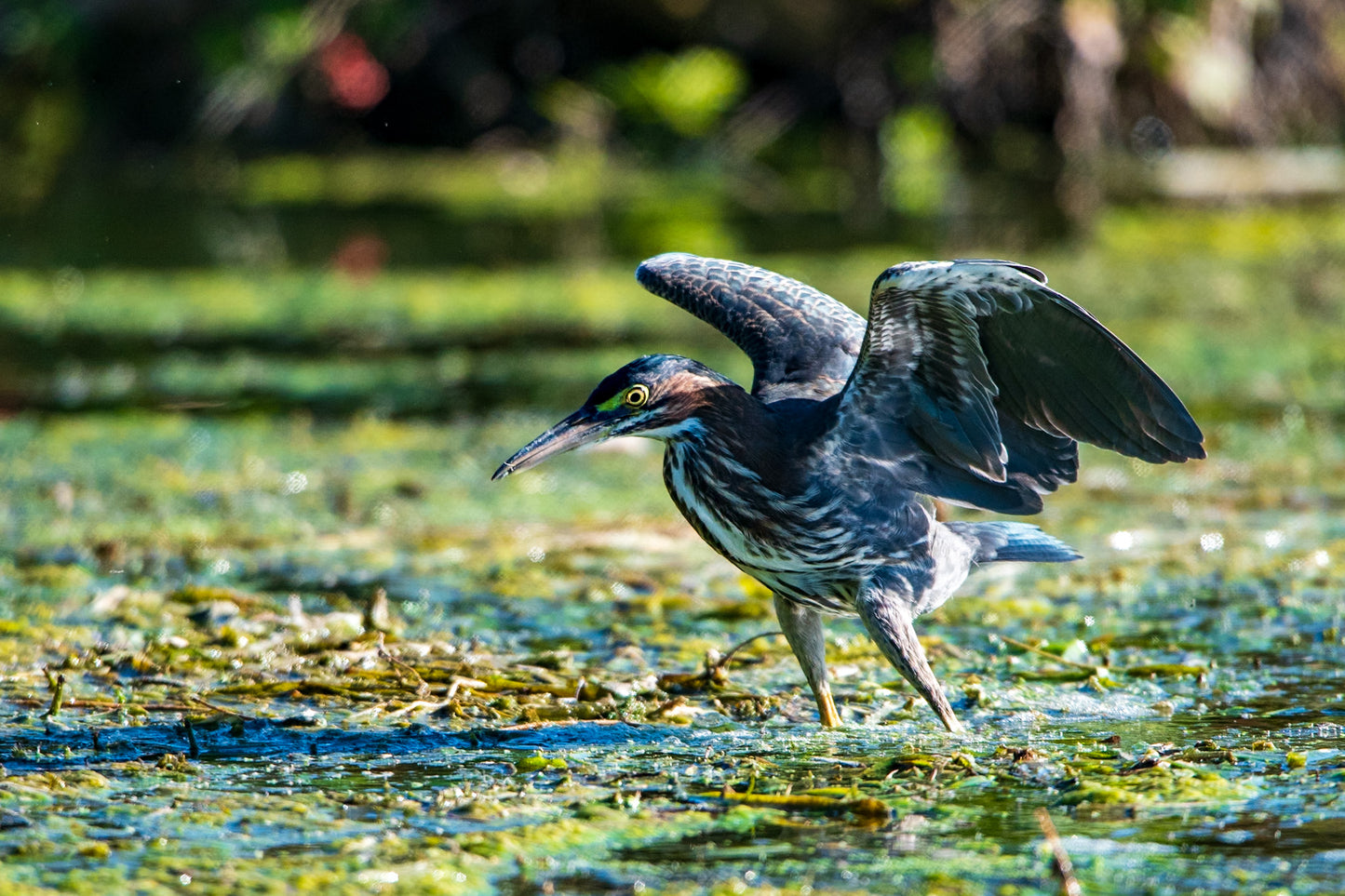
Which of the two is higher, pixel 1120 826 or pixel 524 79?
pixel 524 79

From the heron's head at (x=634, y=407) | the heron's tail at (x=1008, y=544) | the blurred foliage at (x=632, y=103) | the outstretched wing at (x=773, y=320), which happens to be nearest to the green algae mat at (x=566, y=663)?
the heron's tail at (x=1008, y=544)

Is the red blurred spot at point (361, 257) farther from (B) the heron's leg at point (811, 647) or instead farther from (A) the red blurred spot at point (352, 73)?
(B) the heron's leg at point (811, 647)

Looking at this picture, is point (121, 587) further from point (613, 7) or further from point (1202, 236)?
point (613, 7)

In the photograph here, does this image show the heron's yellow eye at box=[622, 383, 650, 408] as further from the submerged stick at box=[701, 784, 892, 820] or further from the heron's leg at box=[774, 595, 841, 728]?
the submerged stick at box=[701, 784, 892, 820]

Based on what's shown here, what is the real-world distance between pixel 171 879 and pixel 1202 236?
11373 millimetres

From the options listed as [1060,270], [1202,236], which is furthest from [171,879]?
[1202,236]

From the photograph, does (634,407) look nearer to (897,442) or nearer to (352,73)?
(897,442)

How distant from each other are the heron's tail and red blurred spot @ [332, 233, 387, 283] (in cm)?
811

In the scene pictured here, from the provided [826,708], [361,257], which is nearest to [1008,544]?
[826,708]

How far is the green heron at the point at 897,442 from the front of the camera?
4543mm

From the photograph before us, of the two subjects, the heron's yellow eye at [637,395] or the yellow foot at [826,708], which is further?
the yellow foot at [826,708]

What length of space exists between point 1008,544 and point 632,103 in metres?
13.3

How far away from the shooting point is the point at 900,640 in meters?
4.57

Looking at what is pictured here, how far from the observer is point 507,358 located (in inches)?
404
